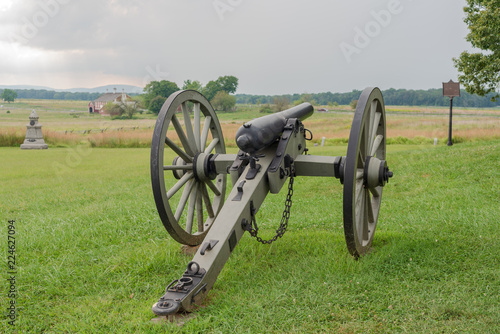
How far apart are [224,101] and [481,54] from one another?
14483 millimetres

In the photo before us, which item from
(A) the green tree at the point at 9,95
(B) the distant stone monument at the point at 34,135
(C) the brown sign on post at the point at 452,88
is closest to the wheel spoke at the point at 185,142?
(C) the brown sign on post at the point at 452,88

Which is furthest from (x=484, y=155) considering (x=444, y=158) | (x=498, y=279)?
(x=498, y=279)

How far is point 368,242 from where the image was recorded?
4723mm

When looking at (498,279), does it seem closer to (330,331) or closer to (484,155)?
(330,331)

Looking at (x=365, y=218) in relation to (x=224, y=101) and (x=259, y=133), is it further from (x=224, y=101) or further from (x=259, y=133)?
(x=224, y=101)

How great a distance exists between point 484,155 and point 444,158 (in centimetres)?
89

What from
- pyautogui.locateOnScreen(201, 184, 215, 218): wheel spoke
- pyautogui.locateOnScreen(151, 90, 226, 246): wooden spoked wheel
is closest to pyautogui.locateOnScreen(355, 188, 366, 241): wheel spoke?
pyautogui.locateOnScreen(151, 90, 226, 246): wooden spoked wheel

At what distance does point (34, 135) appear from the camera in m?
20.2

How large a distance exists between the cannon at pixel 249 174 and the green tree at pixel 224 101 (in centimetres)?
1996

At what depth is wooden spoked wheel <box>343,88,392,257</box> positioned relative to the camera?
385 cm

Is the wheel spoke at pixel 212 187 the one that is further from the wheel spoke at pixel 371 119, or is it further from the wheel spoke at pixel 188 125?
the wheel spoke at pixel 371 119

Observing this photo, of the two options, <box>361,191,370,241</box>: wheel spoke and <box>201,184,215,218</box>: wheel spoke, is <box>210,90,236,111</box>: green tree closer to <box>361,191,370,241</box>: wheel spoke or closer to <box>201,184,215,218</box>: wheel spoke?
<box>201,184,215,218</box>: wheel spoke

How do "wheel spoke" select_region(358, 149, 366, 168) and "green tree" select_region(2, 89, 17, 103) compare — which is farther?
"green tree" select_region(2, 89, 17, 103)

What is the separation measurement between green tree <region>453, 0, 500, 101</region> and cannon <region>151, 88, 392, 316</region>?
349 inches
